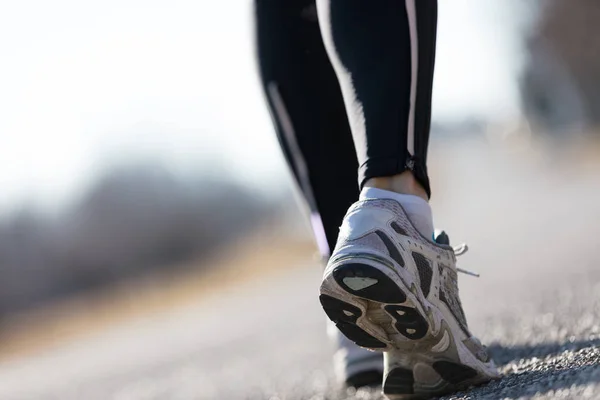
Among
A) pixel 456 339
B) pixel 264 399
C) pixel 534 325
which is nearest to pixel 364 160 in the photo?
pixel 456 339

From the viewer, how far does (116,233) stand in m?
27.6

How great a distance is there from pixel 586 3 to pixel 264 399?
16.6 meters

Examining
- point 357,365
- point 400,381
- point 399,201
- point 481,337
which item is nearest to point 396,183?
point 399,201

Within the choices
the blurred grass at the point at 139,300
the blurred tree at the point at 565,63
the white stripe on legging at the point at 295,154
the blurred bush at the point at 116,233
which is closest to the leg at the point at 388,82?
the white stripe on legging at the point at 295,154

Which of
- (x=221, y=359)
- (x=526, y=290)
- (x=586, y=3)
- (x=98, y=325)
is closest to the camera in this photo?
(x=526, y=290)

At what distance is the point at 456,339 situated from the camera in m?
1.10

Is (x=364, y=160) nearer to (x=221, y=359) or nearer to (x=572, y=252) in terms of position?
(x=221, y=359)

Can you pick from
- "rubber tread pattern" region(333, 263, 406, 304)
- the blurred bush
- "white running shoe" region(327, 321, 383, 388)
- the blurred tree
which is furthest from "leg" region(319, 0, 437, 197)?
the blurred bush

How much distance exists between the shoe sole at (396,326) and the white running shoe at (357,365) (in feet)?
1.01

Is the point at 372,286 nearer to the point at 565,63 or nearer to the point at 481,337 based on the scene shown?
the point at 481,337

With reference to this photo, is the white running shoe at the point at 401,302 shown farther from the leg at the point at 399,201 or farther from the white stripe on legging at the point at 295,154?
the white stripe on legging at the point at 295,154

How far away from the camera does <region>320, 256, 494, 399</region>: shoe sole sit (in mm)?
978

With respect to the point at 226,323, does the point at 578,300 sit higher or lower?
higher

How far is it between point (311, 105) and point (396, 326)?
48 centimetres
